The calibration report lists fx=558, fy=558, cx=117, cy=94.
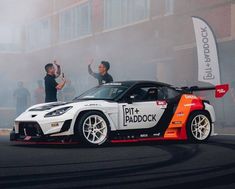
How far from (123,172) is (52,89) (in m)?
5.31

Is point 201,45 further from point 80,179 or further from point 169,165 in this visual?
point 80,179

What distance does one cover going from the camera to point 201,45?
47.2 ft

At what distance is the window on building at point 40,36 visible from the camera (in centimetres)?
2096

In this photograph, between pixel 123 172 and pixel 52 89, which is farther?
pixel 52 89

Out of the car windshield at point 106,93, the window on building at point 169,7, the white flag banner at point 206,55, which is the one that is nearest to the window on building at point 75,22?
the window on building at point 169,7

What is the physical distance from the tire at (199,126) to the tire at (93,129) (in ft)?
4.59

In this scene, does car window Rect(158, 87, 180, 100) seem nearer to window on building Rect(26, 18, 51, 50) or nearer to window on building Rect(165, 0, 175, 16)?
window on building Rect(165, 0, 175, 16)

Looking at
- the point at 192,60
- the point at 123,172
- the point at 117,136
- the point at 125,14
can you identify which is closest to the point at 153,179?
the point at 123,172

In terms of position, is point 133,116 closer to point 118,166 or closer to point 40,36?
point 118,166

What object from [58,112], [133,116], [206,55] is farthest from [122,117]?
[206,55]

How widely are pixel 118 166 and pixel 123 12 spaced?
15.5 m

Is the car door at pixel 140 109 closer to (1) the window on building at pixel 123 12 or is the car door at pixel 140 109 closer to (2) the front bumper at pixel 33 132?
(2) the front bumper at pixel 33 132

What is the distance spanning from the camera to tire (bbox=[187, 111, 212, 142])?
8.37 meters

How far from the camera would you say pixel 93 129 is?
760cm
